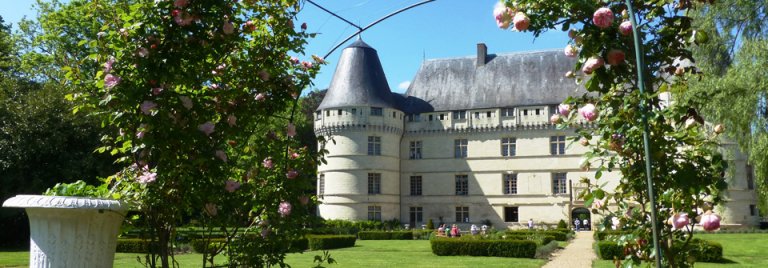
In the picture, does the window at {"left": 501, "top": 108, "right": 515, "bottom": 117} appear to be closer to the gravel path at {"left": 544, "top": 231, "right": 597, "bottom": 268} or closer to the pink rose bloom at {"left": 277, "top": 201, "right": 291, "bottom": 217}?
the gravel path at {"left": 544, "top": 231, "right": 597, "bottom": 268}

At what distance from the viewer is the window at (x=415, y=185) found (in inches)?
1318

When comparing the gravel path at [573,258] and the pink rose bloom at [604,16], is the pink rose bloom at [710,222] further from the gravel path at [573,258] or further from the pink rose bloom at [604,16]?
the gravel path at [573,258]

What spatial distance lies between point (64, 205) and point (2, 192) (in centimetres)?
1923

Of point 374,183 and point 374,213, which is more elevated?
point 374,183

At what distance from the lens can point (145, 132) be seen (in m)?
3.58

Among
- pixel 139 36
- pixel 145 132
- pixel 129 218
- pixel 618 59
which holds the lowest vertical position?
pixel 129 218

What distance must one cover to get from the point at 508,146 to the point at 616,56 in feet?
96.9

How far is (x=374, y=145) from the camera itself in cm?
3206

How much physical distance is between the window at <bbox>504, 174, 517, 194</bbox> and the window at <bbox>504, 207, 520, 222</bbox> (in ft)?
3.09

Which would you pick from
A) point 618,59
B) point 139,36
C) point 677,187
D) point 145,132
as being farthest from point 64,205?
point 677,187

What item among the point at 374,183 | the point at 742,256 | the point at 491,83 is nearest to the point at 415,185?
the point at 374,183

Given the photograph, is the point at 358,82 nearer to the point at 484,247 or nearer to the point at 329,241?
the point at 329,241

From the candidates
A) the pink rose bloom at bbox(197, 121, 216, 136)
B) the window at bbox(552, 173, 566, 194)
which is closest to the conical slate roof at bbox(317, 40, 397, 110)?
the window at bbox(552, 173, 566, 194)

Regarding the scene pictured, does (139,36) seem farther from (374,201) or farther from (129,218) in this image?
(374,201)
